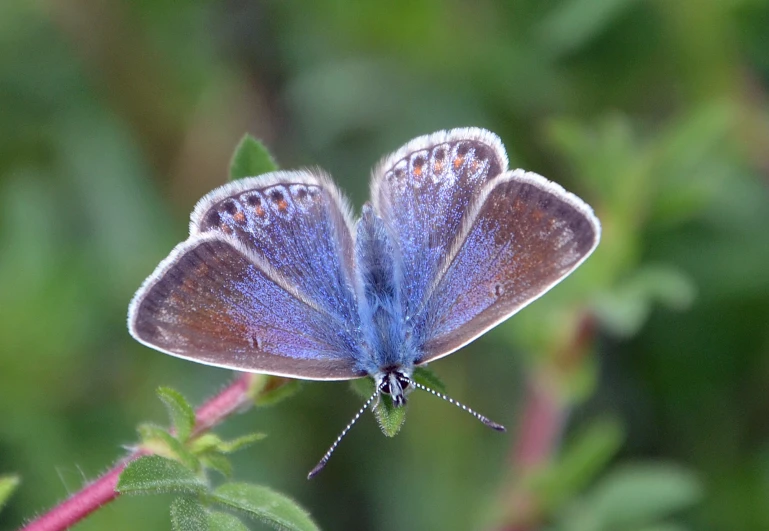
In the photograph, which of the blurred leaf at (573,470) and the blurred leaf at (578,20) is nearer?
the blurred leaf at (573,470)

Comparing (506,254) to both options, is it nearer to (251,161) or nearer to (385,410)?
(385,410)

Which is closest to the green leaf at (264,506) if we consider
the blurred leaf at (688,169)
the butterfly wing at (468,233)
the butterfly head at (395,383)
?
the butterfly head at (395,383)

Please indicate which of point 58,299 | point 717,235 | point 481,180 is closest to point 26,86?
point 58,299

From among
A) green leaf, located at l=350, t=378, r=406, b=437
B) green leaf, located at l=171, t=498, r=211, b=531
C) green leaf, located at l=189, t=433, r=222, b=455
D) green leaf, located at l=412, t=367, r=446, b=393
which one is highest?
green leaf, located at l=412, t=367, r=446, b=393

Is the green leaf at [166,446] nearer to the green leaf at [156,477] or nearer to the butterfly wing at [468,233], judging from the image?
the green leaf at [156,477]

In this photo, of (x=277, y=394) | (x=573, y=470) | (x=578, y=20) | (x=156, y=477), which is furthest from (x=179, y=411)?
(x=578, y=20)

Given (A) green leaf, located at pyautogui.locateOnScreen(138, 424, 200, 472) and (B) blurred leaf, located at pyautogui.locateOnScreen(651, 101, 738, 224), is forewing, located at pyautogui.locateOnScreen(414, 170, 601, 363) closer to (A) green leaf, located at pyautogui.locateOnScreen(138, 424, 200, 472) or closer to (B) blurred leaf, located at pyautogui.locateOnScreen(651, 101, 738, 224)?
(A) green leaf, located at pyautogui.locateOnScreen(138, 424, 200, 472)

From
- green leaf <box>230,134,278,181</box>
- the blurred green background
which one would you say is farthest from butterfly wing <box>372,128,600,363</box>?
the blurred green background
